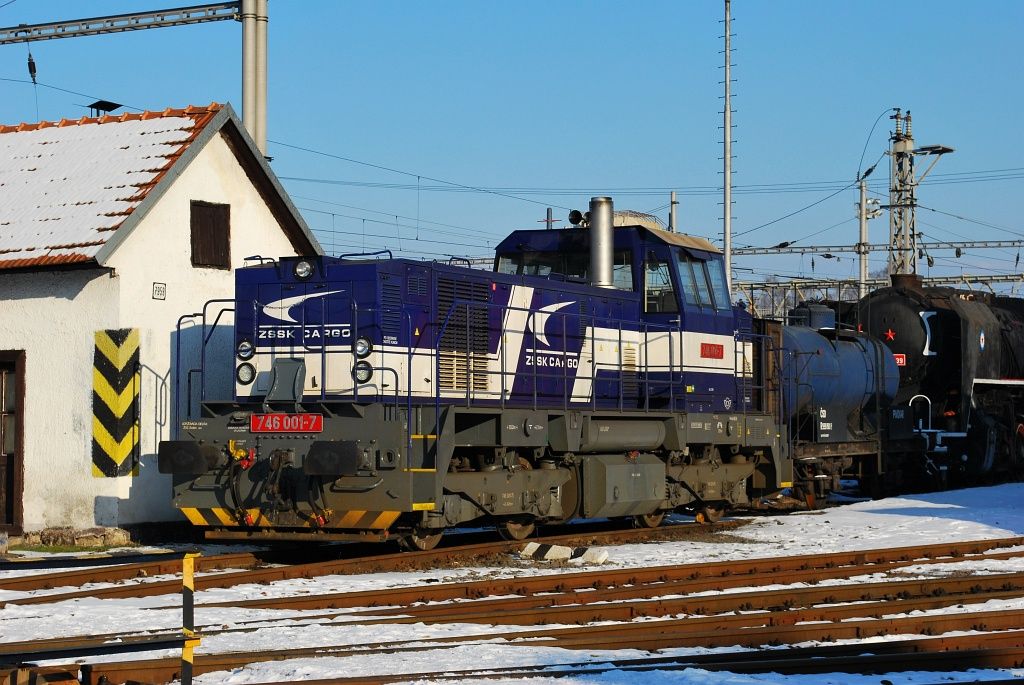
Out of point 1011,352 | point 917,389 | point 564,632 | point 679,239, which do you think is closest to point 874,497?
point 917,389

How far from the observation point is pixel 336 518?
1267 centimetres

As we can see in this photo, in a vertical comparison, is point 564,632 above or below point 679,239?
below

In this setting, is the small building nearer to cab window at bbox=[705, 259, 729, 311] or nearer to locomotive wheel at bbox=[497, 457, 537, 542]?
locomotive wheel at bbox=[497, 457, 537, 542]

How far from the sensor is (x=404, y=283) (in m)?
13.5

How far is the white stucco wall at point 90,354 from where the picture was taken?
51.1 ft

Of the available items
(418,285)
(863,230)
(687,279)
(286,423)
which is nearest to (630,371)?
(687,279)

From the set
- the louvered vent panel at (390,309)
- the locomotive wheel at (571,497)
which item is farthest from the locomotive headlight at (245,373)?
the locomotive wheel at (571,497)

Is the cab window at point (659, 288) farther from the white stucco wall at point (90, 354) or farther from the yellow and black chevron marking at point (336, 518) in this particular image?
the yellow and black chevron marking at point (336, 518)

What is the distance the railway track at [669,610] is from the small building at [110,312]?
594 cm

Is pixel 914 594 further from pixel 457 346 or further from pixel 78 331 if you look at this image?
pixel 78 331

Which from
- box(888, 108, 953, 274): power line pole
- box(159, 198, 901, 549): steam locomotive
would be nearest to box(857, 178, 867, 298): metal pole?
box(888, 108, 953, 274): power line pole

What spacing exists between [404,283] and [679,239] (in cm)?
462

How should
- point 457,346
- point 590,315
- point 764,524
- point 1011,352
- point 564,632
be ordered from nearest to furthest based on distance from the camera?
1. point 564,632
2. point 457,346
3. point 590,315
4. point 764,524
5. point 1011,352

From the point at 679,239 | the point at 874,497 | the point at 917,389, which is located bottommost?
the point at 874,497
